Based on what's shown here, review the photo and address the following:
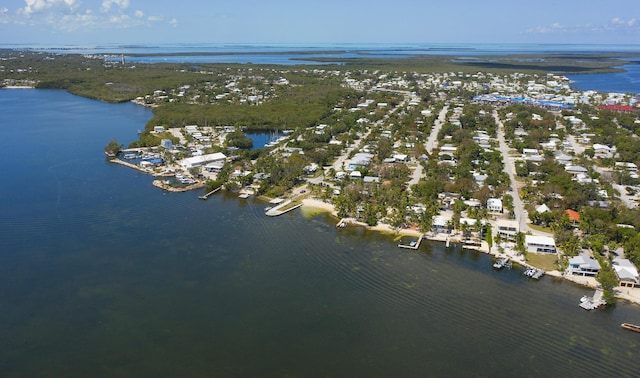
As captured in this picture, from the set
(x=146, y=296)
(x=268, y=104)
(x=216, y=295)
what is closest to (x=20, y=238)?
(x=146, y=296)

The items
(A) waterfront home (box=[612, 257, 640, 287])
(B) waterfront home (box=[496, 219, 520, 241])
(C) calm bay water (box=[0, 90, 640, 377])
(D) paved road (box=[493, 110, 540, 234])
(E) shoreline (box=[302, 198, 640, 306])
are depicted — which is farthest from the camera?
(D) paved road (box=[493, 110, 540, 234])

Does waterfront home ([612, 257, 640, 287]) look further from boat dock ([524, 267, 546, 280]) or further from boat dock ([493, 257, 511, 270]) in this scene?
boat dock ([493, 257, 511, 270])

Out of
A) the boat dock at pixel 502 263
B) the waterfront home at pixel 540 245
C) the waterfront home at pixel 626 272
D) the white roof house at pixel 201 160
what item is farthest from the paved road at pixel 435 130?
the waterfront home at pixel 626 272

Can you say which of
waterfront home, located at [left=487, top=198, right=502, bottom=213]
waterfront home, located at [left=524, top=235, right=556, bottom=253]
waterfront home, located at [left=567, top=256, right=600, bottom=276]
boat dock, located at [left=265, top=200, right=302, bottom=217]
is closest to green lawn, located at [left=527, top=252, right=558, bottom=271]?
waterfront home, located at [left=524, top=235, right=556, bottom=253]

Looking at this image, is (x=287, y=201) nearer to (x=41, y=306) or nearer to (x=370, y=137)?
(x=41, y=306)

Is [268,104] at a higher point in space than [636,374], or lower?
higher

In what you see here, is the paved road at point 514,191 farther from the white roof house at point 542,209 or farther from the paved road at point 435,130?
the paved road at point 435,130
